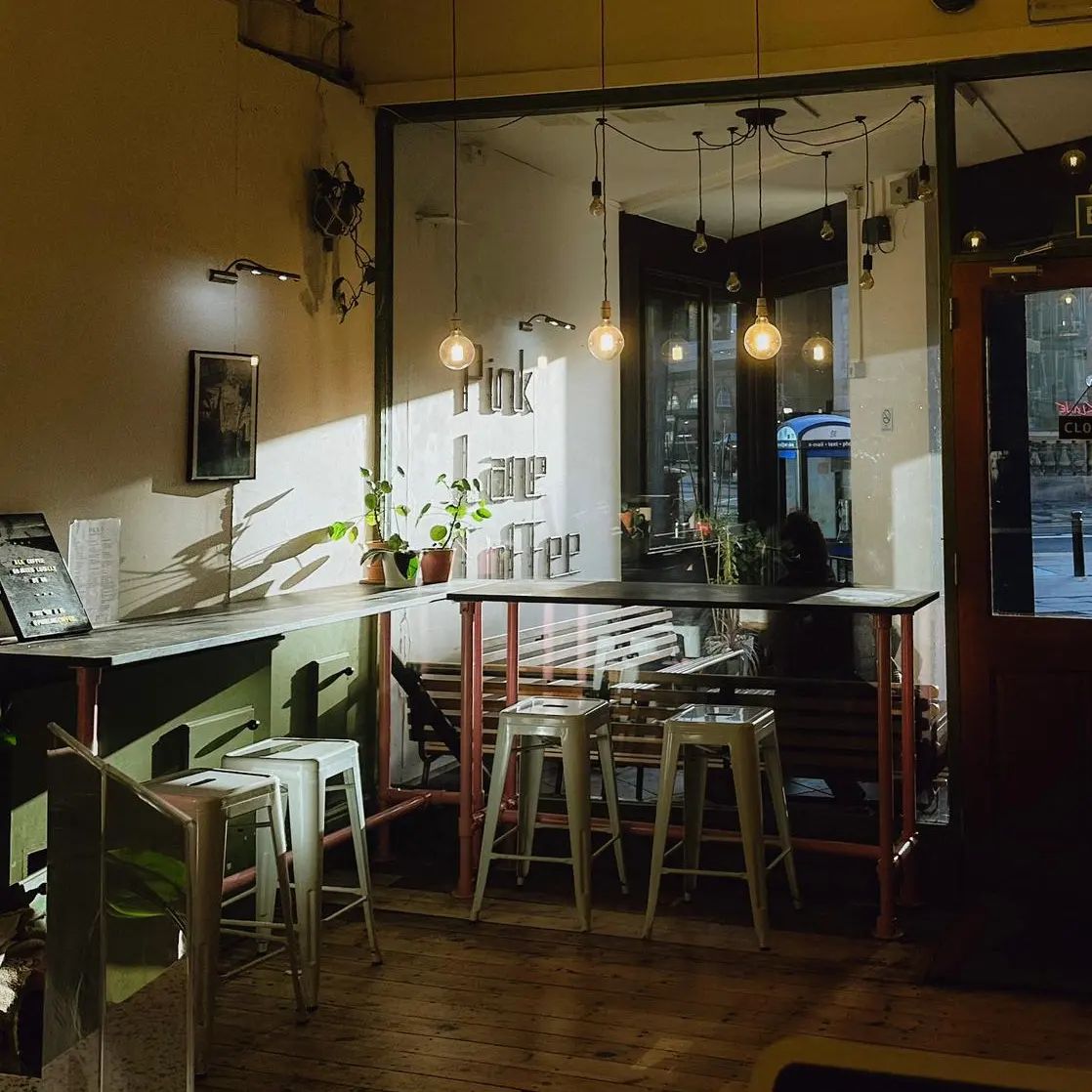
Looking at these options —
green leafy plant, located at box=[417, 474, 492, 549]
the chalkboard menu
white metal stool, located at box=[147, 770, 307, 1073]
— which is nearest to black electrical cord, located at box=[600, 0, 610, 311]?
green leafy plant, located at box=[417, 474, 492, 549]

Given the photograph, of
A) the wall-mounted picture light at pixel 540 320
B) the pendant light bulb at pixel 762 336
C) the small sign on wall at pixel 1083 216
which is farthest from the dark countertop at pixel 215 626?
the small sign on wall at pixel 1083 216

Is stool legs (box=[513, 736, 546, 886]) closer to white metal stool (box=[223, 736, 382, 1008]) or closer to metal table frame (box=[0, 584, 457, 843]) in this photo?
metal table frame (box=[0, 584, 457, 843])

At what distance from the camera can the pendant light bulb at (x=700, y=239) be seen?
480 centimetres

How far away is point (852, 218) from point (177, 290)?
2361mm

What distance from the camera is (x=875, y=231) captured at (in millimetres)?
4559

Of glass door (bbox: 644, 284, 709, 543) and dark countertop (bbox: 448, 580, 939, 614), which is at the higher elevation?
glass door (bbox: 644, 284, 709, 543)

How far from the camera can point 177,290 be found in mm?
3953

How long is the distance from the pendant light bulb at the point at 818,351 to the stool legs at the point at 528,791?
169cm

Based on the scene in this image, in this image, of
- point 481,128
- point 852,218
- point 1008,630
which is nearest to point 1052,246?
point 852,218

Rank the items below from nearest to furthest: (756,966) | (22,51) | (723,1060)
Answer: (723,1060) → (22,51) → (756,966)

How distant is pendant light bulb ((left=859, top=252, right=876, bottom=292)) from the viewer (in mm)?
4539

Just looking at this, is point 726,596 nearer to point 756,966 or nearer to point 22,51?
point 756,966

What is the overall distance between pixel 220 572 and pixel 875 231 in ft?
8.47

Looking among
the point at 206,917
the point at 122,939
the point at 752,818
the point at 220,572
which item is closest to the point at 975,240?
the point at 752,818
